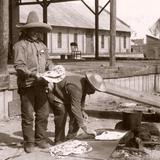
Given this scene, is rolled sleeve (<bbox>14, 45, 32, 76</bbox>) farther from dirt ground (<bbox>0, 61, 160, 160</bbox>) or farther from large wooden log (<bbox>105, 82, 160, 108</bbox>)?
large wooden log (<bbox>105, 82, 160, 108</bbox>)

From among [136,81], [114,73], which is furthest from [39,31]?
[136,81]

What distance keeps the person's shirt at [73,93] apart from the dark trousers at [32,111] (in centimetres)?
24

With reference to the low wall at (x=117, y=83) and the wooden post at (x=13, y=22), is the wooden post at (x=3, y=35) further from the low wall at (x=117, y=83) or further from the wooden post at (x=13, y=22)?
the wooden post at (x=13, y=22)

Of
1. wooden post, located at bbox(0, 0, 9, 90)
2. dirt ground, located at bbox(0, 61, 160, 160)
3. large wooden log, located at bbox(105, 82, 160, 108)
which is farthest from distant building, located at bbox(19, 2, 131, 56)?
large wooden log, located at bbox(105, 82, 160, 108)

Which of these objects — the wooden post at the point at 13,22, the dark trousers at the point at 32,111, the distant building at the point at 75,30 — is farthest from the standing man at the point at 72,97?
the distant building at the point at 75,30

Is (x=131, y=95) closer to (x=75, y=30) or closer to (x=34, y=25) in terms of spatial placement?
(x=34, y=25)

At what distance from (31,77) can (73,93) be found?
604 mm

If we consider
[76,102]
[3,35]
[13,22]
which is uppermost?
[13,22]

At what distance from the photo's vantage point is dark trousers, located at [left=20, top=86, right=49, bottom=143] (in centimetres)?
618

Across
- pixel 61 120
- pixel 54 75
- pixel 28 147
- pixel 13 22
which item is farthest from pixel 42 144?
pixel 13 22

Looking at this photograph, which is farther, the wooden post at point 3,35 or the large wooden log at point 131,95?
the wooden post at point 3,35

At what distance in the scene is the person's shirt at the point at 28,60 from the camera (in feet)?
19.7

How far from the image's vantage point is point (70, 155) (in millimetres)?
5887

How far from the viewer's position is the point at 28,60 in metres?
6.13
